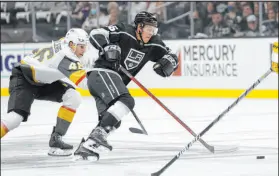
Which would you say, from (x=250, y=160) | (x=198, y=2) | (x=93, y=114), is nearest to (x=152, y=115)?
(x=93, y=114)

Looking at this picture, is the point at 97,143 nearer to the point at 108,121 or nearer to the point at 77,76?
Answer: the point at 108,121

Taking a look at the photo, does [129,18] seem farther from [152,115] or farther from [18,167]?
[18,167]

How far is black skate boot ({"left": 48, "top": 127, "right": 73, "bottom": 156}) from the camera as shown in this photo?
5422mm

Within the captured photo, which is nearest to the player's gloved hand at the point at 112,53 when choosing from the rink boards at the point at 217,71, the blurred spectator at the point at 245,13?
the rink boards at the point at 217,71

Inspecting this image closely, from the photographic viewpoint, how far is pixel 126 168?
16.3 feet

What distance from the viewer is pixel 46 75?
5.01m

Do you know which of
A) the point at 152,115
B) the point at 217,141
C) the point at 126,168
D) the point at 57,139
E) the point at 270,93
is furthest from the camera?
the point at 270,93

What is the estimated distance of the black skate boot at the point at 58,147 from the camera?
542 centimetres

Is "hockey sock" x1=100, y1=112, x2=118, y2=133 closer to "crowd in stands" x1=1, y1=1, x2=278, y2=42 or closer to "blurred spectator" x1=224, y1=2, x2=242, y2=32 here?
"crowd in stands" x1=1, y1=1, x2=278, y2=42

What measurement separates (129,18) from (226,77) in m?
1.57

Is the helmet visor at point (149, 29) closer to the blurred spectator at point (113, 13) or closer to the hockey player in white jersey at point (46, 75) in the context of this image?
the hockey player in white jersey at point (46, 75)

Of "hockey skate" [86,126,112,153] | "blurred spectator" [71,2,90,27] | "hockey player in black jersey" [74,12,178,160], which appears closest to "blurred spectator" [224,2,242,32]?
"blurred spectator" [71,2,90,27]

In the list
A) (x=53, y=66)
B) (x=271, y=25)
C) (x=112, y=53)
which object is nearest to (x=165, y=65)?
(x=112, y=53)

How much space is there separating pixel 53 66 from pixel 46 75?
3.5 inches
